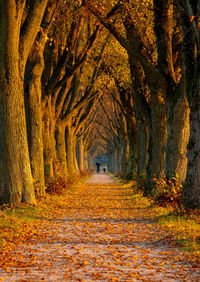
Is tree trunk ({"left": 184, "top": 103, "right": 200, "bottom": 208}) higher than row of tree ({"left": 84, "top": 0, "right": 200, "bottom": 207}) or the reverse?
the reverse

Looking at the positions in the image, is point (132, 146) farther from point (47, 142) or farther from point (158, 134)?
point (158, 134)

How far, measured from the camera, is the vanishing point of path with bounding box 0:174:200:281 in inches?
234

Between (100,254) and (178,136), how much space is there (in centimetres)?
776

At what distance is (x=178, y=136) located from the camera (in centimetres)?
1445

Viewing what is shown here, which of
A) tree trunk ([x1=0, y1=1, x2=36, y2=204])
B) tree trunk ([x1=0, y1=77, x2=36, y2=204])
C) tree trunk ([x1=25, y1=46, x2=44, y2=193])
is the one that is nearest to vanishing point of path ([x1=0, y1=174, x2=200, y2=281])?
tree trunk ([x1=0, y1=77, x2=36, y2=204])

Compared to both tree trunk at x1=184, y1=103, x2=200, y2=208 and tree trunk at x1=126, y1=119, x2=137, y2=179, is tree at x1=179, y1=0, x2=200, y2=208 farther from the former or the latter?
tree trunk at x1=126, y1=119, x2=137, y2=179

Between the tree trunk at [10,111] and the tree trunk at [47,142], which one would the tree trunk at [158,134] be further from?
the tree trunk at [10,111]

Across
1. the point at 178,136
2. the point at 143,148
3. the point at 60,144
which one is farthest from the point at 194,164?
the point at 60,144

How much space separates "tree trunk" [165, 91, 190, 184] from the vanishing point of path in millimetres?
3252

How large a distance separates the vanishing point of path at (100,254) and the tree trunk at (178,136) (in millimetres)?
3252

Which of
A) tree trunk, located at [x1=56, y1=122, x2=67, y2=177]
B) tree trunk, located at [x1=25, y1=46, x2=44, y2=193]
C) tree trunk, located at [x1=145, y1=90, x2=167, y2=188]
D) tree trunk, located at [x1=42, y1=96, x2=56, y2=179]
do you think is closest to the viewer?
tree trunk, located at [x1=25, y1=46, x2=44, y2=193]

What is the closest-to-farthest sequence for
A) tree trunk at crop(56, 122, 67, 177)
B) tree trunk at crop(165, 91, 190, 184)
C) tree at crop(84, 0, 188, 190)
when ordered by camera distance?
tree trunk at crop(165, 91, 190, 184) < tree at crop(84, 0, 188, 190) < tree trunk at crop(56, 122, 67, 177)

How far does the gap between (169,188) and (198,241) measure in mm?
5951

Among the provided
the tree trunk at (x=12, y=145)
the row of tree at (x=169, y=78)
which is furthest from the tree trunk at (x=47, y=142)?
the tree trunk at (x=12, y=145)
